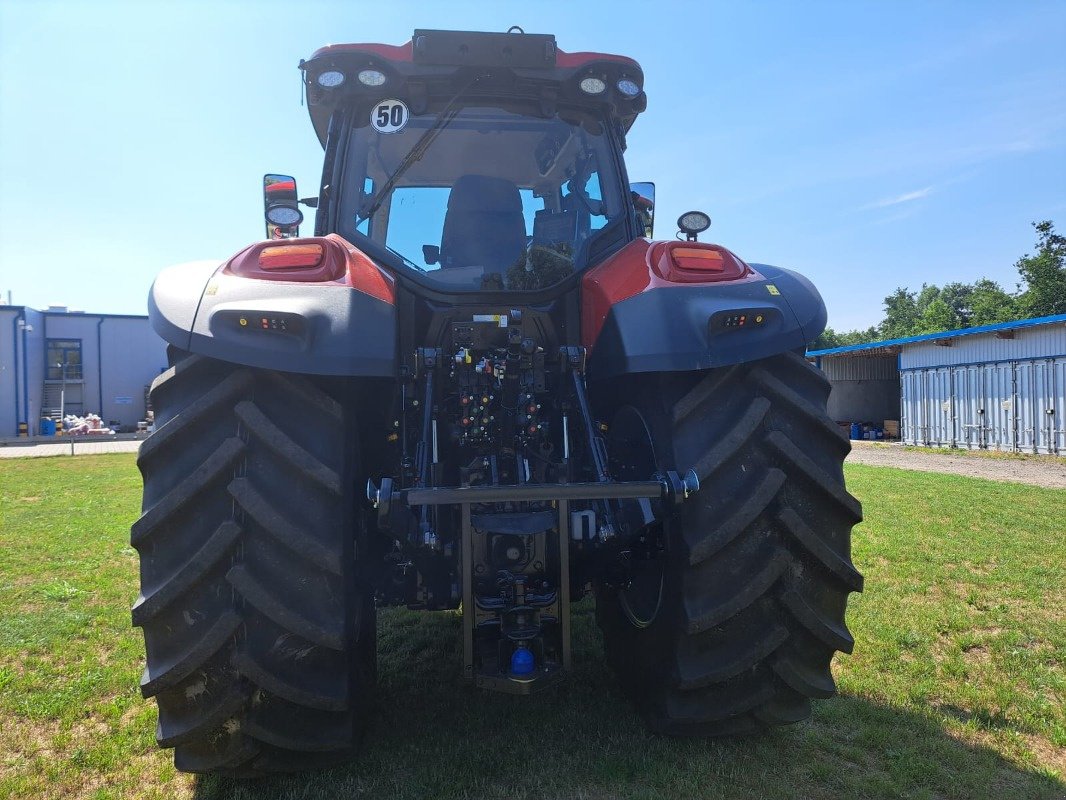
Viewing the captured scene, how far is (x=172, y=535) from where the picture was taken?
6.95 feet

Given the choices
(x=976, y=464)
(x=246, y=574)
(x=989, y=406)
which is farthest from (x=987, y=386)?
(x=246, y=574)

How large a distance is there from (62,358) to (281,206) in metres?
37.3

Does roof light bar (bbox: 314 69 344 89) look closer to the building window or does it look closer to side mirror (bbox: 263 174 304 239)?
side mirror (bbox: 263 174 304 239)

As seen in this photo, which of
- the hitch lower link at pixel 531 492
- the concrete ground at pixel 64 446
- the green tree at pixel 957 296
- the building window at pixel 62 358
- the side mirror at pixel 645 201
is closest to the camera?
the hitch lower link at pixel 531 492

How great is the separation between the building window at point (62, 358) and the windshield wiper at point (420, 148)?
37.1 meters

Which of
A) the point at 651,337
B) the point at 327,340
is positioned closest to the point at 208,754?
the point at 327,340

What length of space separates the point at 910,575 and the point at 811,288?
3699mm

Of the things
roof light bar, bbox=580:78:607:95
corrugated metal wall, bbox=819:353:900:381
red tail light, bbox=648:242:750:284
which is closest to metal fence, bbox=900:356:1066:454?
corrugated metal wall, bbox=819:353:900:381

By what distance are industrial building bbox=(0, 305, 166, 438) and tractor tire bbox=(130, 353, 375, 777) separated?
36.3 m

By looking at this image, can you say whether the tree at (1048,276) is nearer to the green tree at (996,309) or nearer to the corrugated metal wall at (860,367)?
the green tree at (996,309)

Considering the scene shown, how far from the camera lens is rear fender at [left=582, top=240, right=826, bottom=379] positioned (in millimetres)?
2408

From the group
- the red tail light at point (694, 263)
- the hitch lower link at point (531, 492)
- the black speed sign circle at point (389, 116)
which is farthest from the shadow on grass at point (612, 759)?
the black speed sign circle at point (389, 116)

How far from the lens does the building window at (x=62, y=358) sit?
33.6 metres

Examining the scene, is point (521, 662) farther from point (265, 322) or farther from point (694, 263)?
point (694, 263)
